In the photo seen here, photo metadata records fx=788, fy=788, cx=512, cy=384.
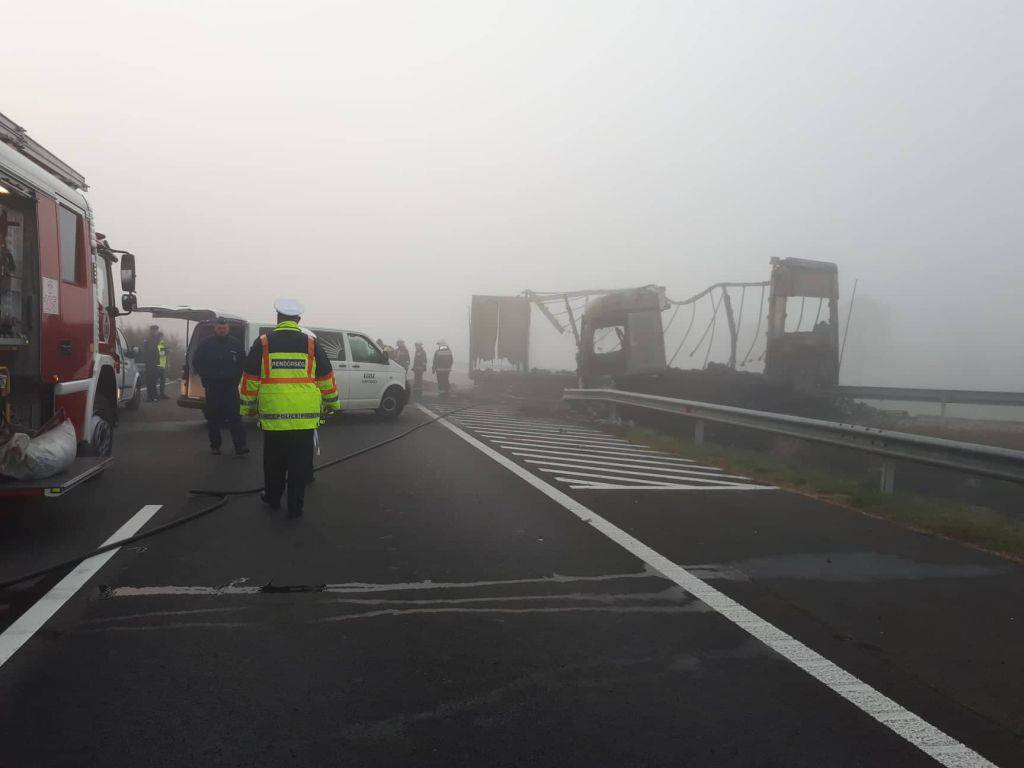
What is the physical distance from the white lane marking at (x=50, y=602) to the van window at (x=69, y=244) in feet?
8.90

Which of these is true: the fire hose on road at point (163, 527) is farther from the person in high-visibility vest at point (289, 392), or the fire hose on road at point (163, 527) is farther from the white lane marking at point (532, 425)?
the white lane marking at point (532, 425)

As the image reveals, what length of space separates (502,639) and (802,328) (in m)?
16.0

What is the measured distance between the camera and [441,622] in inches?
172

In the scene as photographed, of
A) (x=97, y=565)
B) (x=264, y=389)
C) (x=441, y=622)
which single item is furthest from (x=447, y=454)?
(x=441, y=622)

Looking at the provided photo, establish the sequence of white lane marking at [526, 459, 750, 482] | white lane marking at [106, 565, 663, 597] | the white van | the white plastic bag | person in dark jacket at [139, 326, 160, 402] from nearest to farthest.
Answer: white lane marking at [106, 565, 663, 597] → the white plastic bag → white lane marking at [526, 459, 750, 482] → the white van → person in dark jacket at [139, 326, 160, 402]

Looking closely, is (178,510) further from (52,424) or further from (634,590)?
(634,590)

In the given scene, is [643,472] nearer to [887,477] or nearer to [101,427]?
[887,477]

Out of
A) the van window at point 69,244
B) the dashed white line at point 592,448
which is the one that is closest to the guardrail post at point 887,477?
the dashed white line at point 592,448

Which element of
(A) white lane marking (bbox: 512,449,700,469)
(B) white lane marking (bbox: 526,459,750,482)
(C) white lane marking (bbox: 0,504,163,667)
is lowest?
(A) white lane marking (bbox: 512,449,700,469)

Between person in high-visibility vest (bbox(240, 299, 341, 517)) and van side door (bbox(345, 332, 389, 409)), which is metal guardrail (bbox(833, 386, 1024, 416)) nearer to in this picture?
van side door (bbox(345, 332, 389, 409))

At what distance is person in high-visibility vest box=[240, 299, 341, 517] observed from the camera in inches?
276

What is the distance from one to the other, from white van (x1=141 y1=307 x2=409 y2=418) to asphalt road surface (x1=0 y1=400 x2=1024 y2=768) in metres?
8.06

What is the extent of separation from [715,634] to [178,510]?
510cm

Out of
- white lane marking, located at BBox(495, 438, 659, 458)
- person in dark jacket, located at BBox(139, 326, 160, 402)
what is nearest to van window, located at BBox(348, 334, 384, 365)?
white lane marking, located at BBox(495, 438, 659, 458)
